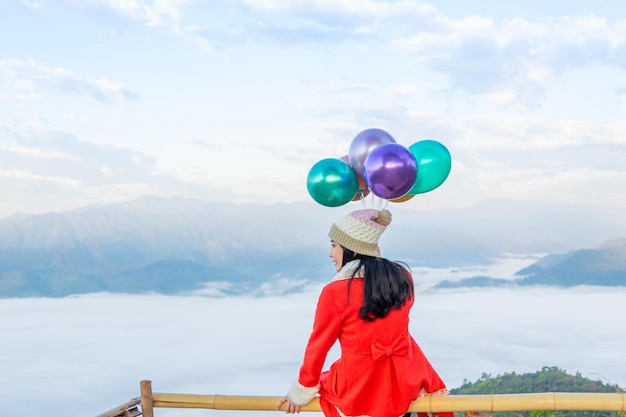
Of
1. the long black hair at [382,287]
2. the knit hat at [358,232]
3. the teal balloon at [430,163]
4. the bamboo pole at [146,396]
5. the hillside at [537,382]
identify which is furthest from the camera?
the hillside at [537,382]

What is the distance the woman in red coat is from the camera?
2463mm

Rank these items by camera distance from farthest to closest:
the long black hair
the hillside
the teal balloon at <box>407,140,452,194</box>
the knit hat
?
the hillside → the teal balloon at <box>407,140,452,194</box> → the knit hat → the long black hair

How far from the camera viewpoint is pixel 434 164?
3.19m

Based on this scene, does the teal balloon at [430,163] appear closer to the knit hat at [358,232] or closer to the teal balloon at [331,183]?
the teal balloon at [331,183]

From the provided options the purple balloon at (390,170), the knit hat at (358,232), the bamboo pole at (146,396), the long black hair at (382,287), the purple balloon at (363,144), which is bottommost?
the bamboo pole at (146,396)

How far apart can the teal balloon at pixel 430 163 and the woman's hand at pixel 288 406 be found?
1.19 m

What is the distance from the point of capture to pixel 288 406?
254cm

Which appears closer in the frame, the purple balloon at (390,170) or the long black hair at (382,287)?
the long black hair at (382,287)

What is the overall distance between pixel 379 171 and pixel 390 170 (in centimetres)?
5

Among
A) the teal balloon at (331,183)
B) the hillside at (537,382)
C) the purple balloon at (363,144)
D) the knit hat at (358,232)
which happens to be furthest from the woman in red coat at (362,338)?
the hillside at (537,382)

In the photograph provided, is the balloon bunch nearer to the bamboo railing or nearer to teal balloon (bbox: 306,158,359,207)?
teal balloon (bbox: 306,158,359,207)

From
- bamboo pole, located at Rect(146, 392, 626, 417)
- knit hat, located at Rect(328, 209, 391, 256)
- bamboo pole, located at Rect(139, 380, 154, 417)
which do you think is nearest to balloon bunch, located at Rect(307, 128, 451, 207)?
knit hat, located at Rect(328, 209, 391, 256)

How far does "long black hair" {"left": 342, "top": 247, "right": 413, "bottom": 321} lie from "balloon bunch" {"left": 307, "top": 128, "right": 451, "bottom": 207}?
611mm

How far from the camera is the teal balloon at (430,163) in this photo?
3184mm
